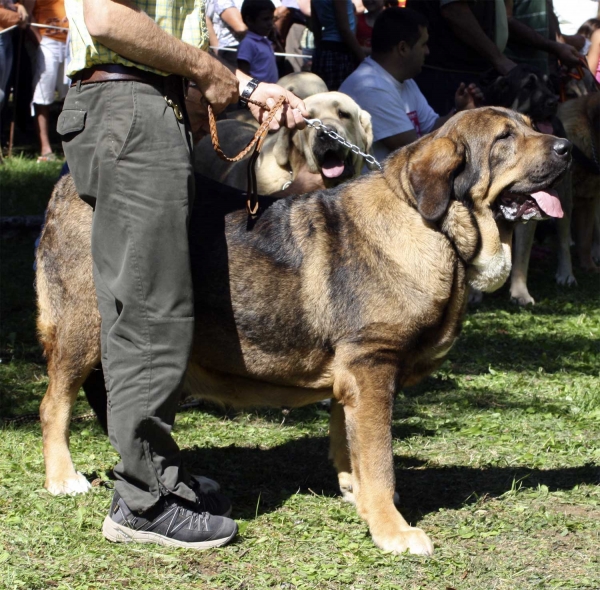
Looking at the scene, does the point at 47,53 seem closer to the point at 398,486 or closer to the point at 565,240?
the point at 565,240

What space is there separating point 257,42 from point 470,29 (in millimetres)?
2946

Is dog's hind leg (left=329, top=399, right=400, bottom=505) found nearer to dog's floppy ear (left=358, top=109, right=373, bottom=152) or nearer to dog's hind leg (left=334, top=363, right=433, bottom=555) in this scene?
dog's hind leg (left=334, top=363, right=433, bottom=555)

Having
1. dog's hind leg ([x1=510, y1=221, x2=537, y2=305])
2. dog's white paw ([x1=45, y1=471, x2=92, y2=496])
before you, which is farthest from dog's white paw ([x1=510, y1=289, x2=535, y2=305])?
dog's white paw ([x1=45, y1=471, x2=92, y2=496])

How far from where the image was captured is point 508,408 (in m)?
Answer: 5.47

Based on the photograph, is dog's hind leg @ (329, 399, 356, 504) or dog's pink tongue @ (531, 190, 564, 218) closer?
dog's pink tongue @ (531, 190, 564, 218)

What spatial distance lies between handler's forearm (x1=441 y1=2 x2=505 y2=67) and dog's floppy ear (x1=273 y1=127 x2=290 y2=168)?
2766 mm

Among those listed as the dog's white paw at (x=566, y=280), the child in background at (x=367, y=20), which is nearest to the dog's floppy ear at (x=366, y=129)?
the dog's white paw at (x=566, y=280)

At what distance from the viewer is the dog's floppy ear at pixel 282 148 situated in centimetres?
675

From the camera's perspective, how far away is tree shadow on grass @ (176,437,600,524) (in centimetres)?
410

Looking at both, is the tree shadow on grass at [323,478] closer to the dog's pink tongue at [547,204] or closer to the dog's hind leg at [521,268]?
the dog's pink tongue at [547,204]

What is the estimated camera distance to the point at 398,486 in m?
4.29

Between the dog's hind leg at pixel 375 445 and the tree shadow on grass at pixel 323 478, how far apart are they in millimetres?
331

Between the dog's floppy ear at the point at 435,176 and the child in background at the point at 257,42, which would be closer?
the dog's floppy ear at the point at 435,176

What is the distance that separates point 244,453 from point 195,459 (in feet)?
0.92
